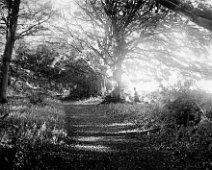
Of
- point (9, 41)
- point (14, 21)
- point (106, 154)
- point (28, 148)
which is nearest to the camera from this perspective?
point (28, 148)

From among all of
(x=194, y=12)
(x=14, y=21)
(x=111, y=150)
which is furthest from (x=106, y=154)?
(x=14, y=21)

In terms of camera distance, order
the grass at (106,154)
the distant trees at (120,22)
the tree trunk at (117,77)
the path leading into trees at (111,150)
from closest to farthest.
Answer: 1. the grass at (106,154)
2. the path leading into trees at (111,150)
3. the distant trees at (120,22)
4. the tree trunk at (117,77)

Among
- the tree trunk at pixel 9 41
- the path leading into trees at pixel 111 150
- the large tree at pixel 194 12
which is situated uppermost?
the tree trunk at pixel 9 41

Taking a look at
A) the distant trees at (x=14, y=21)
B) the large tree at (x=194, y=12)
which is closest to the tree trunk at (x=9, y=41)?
the distant trees at (x=14, y=21)

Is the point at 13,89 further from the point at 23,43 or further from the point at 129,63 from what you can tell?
the point at 129,63

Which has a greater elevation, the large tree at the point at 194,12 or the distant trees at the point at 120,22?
the distant trees at the point at 120,22

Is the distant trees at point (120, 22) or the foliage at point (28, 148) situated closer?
the foliage at point (28, 148)

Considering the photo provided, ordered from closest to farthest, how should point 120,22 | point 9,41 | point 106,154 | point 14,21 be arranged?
point 106,154, point 9,41, point 14,21, point 120,22

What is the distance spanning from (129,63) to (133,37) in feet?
11.7

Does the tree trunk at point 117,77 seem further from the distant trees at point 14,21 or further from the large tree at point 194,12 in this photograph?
the large tree at point 194,12

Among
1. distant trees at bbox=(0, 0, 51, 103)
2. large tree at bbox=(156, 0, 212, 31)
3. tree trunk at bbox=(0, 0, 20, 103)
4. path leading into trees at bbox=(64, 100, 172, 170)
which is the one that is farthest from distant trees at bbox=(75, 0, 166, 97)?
large tree at bbox=(156, 0, 212, 31)

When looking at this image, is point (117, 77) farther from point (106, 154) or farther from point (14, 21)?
point (106, 154)

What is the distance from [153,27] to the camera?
Answer: 20.9 m

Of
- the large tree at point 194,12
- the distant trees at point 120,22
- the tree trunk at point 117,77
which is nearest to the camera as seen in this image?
the large tree at point 194,12
